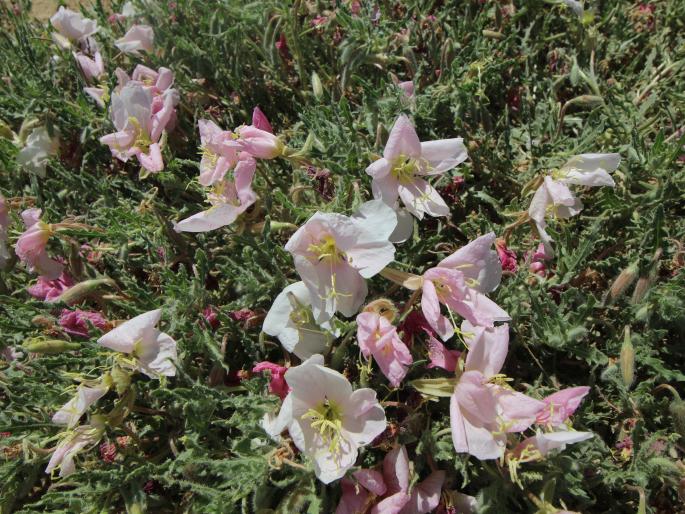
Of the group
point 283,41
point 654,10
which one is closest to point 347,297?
point 283,41

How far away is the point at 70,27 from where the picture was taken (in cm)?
243

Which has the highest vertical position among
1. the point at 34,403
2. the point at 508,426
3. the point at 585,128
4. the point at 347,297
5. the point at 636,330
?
the point at 585,128

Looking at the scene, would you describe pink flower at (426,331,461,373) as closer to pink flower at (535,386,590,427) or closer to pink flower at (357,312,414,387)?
pink flower at (357,312,414,387)

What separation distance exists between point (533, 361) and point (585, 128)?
32.2 inches

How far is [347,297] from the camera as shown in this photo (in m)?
1.40

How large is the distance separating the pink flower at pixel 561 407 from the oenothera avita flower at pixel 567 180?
460 millimetres

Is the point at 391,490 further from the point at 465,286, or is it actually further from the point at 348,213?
the point at 348,213

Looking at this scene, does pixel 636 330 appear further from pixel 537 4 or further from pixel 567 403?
pixel 537 4

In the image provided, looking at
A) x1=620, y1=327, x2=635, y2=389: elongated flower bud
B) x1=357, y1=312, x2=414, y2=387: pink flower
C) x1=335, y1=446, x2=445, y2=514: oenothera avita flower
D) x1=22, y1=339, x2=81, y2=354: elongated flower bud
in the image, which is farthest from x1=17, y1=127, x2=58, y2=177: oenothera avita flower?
x1=620, y1=327, x2=635, y2=389: elongated flower bud

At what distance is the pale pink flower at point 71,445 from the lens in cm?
147

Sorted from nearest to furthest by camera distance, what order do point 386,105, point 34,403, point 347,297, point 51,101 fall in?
point 347,297
point 34,403
point 386,105
point 51,101

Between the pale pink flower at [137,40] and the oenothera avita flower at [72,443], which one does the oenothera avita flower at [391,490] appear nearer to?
the oenothera avita flower at [72,443]

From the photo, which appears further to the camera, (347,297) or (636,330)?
(636,330)

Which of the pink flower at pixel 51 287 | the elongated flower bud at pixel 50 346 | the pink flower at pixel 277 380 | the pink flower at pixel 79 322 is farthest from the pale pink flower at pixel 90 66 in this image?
the pink flower at pixel 277 380
